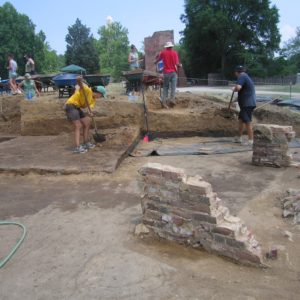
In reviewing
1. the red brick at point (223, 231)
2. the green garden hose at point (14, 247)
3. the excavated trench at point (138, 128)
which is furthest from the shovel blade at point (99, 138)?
the red brick at point (223, 231)

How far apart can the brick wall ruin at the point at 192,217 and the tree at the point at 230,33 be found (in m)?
31.0

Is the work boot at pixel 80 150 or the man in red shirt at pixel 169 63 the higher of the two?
the man in red shirt at pixel 169 63

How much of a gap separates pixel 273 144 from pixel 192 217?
3.30 meters

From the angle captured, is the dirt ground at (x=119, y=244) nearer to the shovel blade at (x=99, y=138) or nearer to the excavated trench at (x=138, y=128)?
the excavated trench at (x=138, y=128)

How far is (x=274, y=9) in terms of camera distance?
34906 millimetres

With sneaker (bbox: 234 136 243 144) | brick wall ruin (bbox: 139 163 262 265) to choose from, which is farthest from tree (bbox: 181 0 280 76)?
brick wall ruin (bbox: 139 163 262 265)

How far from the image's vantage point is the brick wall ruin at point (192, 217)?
355cm

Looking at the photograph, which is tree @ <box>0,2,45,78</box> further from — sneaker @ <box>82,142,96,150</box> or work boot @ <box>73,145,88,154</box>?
work boot @ <box>73,145,88,154</box>

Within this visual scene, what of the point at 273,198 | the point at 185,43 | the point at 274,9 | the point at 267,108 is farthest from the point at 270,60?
the point at 273,198

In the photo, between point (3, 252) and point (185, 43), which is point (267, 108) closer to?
point (3, 252)

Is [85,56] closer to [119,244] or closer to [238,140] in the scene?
[238,140]

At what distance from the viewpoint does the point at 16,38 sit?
48.9 m

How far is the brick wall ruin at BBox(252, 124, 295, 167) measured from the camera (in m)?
6.49

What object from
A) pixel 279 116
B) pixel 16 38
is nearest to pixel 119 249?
pixel 279 116
